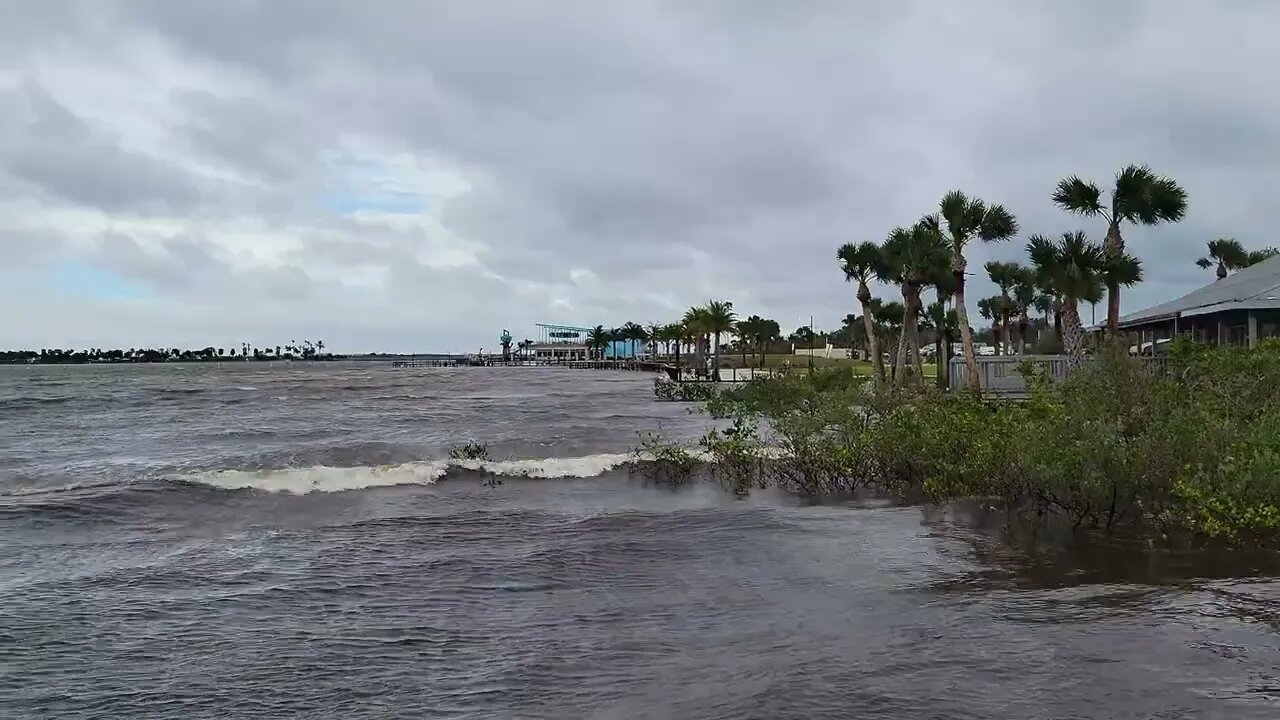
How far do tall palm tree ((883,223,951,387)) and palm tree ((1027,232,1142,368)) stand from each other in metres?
7.12

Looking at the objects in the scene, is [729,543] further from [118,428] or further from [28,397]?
[28,397]

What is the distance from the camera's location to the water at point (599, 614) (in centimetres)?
715

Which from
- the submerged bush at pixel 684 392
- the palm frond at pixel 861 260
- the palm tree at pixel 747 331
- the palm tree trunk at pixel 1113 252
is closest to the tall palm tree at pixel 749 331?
the palm tree at pixel 747 331

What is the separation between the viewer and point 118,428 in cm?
4041

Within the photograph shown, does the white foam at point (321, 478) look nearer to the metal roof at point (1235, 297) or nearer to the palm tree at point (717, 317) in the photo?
the metal roof at point (1235, 297)

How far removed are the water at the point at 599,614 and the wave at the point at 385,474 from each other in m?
1.85

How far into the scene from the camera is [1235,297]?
87.6 ft

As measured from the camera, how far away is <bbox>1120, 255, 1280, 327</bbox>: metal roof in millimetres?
25016

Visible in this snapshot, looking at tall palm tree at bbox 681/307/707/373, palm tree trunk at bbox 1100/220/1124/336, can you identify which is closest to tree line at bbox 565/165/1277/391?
palm tree trunk at bbox 1100/220/1124/336

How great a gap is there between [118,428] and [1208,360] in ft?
132

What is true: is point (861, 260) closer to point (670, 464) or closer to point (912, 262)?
point (912, 262)

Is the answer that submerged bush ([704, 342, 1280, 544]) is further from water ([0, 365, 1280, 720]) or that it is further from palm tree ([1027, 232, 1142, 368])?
palm tree ([1027, 232, 1142, 368])

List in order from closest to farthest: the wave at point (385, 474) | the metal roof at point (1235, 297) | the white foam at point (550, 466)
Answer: the wave at point (385, 474) → the white foam at point (550, 466) → the metal roof at point (1235, 297)

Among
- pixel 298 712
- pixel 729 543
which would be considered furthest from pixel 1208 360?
pixel 298 712
